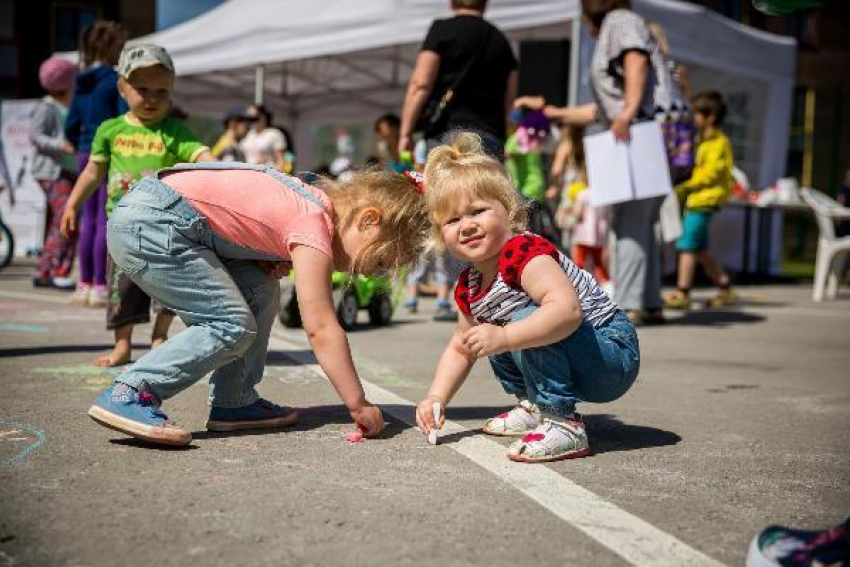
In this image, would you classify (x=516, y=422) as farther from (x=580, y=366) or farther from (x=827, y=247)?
(x=827, y=247)

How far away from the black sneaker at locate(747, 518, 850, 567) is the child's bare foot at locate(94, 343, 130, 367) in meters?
3.14

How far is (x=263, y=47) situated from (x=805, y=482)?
9.43m

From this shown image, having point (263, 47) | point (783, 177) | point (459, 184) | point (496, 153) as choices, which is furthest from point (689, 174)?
point (783, 177)

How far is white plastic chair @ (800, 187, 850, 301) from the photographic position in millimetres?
10258

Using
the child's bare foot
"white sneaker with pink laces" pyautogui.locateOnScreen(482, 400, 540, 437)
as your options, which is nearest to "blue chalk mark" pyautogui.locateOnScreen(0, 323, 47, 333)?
the child's bare foot

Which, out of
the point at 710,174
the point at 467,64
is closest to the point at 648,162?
the point at 467,64

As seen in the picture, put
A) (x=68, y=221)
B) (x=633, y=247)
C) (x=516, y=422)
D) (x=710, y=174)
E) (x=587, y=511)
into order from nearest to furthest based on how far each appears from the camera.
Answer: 1. (x=587, y=511)
2. (x=516, y=422)
3. (x=68, y=221)
4. (x=633, y=247)
5. (x=710, y=174)

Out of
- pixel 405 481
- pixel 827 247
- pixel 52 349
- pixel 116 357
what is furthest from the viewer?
pixel 827 247

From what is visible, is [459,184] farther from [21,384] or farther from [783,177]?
[783,177]

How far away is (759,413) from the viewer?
377 centimetres

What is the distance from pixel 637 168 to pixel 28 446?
14.7 ft

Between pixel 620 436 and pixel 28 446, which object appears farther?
pixel 620 436

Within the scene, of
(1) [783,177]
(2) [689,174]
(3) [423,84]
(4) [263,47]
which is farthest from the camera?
(1) [783,177]

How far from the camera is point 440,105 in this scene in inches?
239
